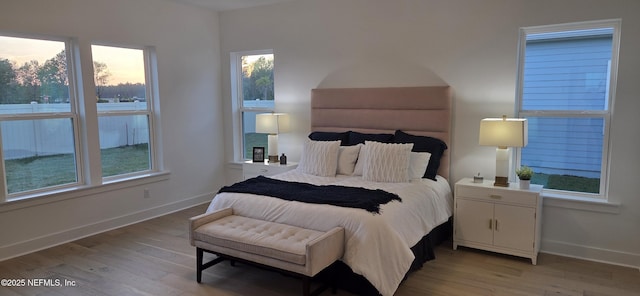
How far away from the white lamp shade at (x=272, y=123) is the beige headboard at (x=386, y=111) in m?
0.36

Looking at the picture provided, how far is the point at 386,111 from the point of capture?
4.48m

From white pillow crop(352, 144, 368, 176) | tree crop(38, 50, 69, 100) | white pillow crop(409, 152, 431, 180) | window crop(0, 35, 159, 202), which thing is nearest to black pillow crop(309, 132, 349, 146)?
white pillow crop(352, 144, 368, 176)

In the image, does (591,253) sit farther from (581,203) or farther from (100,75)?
(100,75)

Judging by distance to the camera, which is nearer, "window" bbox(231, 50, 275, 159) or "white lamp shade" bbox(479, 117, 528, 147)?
"white lamp shade" bbox(479, 117, 528, 147)

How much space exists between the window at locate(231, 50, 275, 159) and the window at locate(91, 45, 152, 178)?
1.27 meters

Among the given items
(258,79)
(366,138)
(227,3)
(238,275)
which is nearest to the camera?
(238,275)

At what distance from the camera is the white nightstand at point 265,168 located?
4.85 metres

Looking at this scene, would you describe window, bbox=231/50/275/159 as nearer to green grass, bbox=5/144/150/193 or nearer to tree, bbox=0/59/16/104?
green grass, bbox=5/144/150/193

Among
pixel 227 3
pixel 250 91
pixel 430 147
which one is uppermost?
pixel 227 3

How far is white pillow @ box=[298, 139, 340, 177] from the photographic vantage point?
4176mm

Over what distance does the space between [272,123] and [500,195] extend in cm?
267

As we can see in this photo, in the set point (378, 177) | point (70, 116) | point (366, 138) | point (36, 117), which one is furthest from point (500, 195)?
point (36, 117)

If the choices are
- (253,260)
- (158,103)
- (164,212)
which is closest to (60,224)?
(164,212)

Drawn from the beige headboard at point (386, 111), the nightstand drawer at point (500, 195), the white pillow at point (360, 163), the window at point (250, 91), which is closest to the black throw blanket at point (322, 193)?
the white pillow at point (360, 163)
